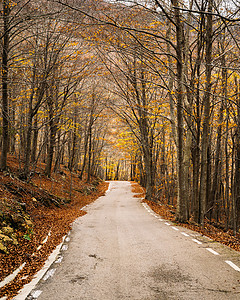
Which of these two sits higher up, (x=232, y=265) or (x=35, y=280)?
(x=232, y=265)

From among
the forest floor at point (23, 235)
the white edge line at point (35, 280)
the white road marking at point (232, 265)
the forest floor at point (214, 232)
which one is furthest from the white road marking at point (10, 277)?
the forest floor at point (214, 232)

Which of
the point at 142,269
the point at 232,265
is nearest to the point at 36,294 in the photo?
the point at 142,269

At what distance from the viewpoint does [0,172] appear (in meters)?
13.1

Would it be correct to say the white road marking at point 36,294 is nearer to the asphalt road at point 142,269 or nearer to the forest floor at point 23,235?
the asphalt road at point 142,269

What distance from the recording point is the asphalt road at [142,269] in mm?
4227

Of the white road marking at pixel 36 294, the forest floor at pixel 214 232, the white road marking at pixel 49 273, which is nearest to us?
the white road marking at pixel 36 294

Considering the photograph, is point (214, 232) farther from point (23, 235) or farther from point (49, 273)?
point (49, 273)

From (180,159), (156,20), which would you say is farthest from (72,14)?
(180,159)

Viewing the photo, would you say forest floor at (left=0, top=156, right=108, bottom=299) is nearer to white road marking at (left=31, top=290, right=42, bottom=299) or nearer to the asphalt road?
white road marking at (left=31, top=290, right=42, bottom=299)

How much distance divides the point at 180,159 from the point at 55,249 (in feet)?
22.7

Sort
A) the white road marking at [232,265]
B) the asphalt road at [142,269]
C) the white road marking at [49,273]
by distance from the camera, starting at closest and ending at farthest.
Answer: the asphalt road at [142,269]
the white road marking at [49,273]
the white road marking at [232,265]

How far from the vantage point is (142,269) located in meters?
5.36

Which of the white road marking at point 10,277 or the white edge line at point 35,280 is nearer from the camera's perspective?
the white edge line at point 35,280

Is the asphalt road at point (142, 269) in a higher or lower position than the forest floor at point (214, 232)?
higher
